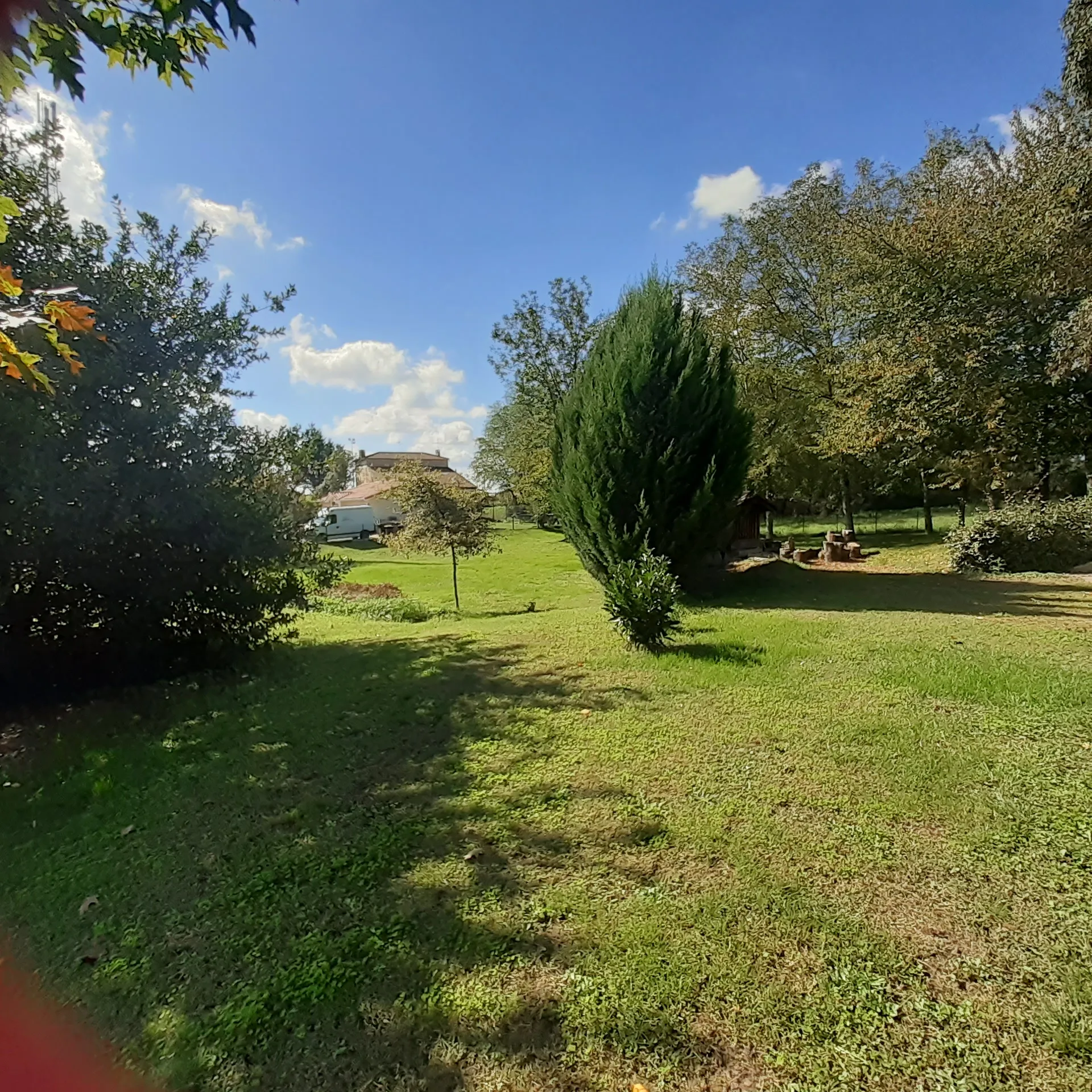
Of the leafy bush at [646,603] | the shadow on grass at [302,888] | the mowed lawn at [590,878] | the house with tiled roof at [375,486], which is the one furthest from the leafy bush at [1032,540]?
the house with tiled roof at [375,486]

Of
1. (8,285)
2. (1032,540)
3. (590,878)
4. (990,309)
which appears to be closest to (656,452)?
(590,878)

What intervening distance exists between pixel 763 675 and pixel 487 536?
463 inches

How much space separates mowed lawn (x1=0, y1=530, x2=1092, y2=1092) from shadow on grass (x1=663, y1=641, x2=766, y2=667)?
0.23m

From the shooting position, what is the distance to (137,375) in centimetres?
640

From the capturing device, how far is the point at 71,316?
104 inches

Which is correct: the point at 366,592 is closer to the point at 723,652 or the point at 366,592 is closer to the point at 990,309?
the point at 723,652

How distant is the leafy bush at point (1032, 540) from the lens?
1228 centimetres

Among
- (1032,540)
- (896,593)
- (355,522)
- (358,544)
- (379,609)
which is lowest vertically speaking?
(379,609)

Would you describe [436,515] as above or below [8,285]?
below

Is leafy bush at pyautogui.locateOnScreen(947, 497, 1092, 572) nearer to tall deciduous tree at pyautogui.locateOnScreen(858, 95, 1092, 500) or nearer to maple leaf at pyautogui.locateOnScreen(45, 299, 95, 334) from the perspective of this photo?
tall deciduous tree at pyautogui.locateOnScreen(858, 95, 1092, 500)

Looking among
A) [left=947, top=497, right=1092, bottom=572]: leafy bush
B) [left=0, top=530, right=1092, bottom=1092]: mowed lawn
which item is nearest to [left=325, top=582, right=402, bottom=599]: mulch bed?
[left=0, top=530, right=1092, bottom=1092]: mowed lawn

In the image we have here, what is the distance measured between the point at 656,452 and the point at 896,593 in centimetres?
485

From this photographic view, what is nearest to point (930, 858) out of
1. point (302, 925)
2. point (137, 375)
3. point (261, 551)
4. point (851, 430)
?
point (302, 925)

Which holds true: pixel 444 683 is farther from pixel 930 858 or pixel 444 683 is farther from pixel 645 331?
pixel 645 331
